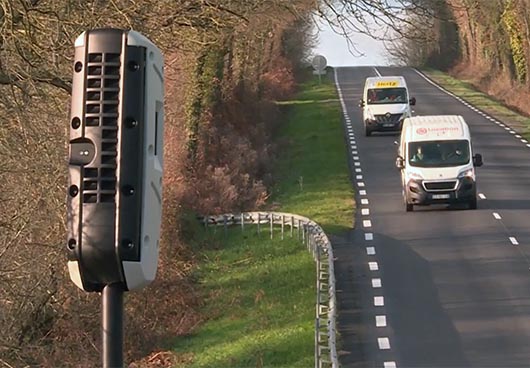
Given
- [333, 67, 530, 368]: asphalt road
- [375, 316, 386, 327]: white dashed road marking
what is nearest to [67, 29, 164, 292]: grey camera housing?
[333, 67, 530, 368]: asphalt road

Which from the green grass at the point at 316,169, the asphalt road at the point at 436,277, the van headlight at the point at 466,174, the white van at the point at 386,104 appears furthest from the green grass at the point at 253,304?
the white van at the point at 386,104

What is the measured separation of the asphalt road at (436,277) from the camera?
17.1m

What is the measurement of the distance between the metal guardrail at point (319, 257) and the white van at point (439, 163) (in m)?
3.42

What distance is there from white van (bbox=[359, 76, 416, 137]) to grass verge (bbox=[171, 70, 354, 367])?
310 centimetres

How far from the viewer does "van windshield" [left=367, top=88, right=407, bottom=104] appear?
149 feet

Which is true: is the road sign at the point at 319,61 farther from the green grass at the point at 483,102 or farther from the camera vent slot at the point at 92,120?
the camera vent slot at the point at 92,120

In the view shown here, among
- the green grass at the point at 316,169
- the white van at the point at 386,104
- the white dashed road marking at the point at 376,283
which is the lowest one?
the white dashed road marking at the point at 376,283

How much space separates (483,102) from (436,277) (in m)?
43.4

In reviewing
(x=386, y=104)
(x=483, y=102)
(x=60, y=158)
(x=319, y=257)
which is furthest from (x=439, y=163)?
(x=483, y=102)

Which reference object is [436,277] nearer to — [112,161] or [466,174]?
[466,174]

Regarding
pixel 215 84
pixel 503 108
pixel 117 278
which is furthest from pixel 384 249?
pixel 503 108

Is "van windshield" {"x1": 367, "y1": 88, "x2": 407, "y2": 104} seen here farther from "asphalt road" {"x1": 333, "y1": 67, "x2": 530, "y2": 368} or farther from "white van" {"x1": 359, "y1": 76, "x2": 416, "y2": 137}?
"asphalt road" {"x1": 333, "y1": 67, "x2": 530, "y2": 368}

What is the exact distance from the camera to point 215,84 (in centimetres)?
3744

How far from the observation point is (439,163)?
29328mm
